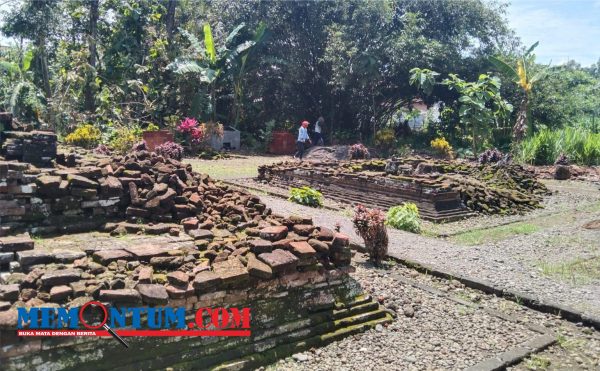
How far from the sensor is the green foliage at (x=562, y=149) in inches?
741

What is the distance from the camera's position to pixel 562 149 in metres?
19.0

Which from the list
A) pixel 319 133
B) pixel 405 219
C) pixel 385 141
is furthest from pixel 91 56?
pixel 405 219

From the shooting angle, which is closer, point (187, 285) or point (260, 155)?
point (187, 285)

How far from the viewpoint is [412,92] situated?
24.6 metres

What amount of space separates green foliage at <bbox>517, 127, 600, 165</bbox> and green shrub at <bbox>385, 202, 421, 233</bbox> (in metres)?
12.2

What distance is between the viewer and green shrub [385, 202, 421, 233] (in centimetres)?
883

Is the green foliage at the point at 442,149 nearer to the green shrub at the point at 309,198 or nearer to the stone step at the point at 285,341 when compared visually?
the green shrub at the point at 309,198

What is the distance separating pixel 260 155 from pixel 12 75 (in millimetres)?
11382

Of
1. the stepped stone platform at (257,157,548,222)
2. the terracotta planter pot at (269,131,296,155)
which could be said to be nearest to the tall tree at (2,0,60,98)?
the terracotta planter pot at (269,131,296,155)

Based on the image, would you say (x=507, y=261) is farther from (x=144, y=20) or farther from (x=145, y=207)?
(x=144, y=20)

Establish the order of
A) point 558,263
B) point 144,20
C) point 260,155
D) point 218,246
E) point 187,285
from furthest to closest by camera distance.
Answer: point 144,20 → point 260,155 → point 558,263 → point 218,246 → point 187,285

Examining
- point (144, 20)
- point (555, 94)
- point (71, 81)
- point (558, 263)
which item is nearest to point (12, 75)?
point (71, 81)

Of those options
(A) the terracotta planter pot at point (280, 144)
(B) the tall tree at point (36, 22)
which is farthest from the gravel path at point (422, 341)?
(B) the tall tree at point (36, 22)

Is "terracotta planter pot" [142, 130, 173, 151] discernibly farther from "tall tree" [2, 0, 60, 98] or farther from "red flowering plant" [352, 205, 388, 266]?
"red flowering plant" [352, 205, 388, 266]
